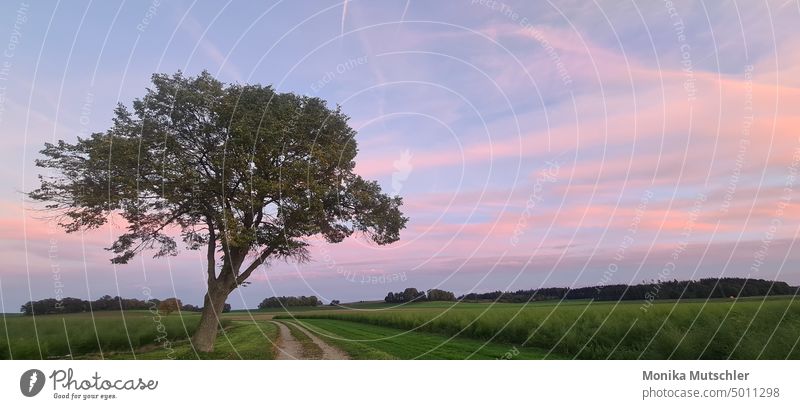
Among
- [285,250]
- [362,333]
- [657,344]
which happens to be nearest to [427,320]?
[362,333]

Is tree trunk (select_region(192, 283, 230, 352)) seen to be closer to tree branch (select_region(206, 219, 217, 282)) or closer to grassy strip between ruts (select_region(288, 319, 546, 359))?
tree branch (select_region(206, 219, 217, 282))

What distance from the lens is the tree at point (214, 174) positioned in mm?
27297

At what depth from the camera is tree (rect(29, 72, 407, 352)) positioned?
2730cm

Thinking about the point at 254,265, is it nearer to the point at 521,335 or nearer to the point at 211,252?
the point at 211,252

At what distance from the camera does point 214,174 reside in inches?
1127

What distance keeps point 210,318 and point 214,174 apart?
8.53 meters

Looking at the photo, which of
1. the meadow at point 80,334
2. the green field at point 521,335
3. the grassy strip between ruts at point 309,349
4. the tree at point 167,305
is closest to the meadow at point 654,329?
the green field at point 521,335

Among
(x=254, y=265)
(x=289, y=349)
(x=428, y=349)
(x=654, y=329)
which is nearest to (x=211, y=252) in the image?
(x=254, y=265)

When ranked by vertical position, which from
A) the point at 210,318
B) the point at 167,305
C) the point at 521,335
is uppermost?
→ the point at 167,305

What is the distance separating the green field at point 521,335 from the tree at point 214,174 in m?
4.54

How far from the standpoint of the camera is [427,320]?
34.7 meters
